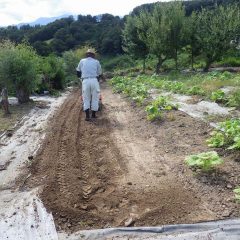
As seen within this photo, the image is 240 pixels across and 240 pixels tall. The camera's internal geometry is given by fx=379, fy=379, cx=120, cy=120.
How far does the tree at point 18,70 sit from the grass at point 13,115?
30.5 inches

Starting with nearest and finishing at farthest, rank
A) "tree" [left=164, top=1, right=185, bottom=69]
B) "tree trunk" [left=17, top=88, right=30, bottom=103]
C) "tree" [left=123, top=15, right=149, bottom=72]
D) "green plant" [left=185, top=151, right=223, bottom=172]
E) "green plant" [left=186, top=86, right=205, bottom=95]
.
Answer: "green plant" [left=185, top=151, right=223, bottom=172], "green plant" [left=186, top=86, right=205, bottom=95], "tree trunk" [left=17, top=88, right=30, bottom=103], "tree" [left=164, top=1, right=185, bottom=69], "tree" [left=123, top=15, right=149, bottom=72]

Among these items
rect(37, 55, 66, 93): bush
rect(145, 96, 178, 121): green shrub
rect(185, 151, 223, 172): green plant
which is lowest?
rect(37, 55, 66, 93): bush

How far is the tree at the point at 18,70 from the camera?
14.6m

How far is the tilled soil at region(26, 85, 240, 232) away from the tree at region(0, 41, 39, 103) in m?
6.51

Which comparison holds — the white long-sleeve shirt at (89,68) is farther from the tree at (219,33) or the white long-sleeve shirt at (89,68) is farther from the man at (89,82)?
the tree at (219,33)

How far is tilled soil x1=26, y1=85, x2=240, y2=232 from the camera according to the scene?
457 cm

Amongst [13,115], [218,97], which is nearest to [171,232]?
[218,97]

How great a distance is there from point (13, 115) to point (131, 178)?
24.2 feet

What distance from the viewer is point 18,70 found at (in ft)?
48.4

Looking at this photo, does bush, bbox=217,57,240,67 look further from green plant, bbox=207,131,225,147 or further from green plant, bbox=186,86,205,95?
green plant, bbox=207,131,225,147

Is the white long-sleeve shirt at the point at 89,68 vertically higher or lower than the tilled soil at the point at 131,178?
higher

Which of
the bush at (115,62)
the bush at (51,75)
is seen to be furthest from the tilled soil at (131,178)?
the bush at (115,62)

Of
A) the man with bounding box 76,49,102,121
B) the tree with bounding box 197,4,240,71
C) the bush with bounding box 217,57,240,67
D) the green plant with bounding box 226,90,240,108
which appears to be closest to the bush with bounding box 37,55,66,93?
the man with bounding box 76,49,102,121

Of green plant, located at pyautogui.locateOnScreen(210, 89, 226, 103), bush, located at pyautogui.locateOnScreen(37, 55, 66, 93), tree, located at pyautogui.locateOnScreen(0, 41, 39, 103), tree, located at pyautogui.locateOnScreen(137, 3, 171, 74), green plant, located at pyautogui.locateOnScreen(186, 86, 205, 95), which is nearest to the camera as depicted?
green plant, located at pyautogui.locateOnScreen(210, 89, 226, 103)
